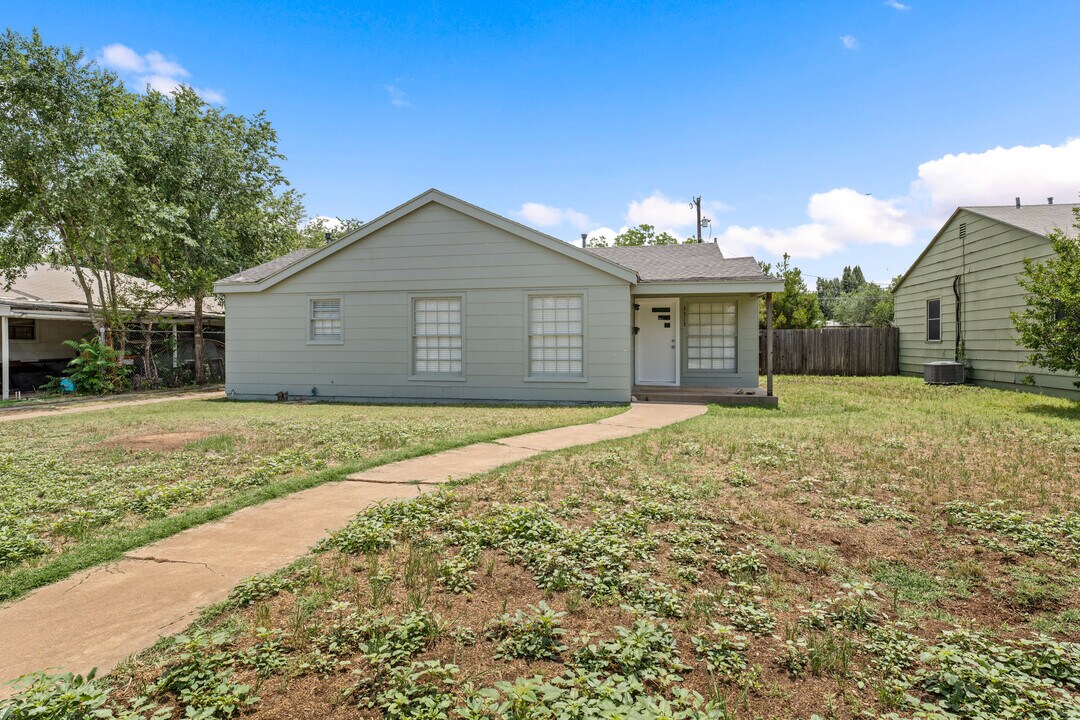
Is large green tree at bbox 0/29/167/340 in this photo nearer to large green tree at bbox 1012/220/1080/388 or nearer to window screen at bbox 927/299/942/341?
large green tree at bbox 1012/220/1080/388

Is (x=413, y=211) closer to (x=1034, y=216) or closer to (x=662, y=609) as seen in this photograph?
(x=662, y=609)

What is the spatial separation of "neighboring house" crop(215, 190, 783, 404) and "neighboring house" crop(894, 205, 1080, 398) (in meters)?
6.12

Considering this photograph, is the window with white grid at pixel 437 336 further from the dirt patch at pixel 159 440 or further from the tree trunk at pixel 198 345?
the tree trunk at pixel 198 345

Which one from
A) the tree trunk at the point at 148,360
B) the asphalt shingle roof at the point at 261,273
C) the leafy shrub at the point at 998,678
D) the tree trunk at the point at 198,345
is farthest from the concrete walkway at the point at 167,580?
the tree trunk at the point at 198,345

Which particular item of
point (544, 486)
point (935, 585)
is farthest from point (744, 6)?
point (935, 585)

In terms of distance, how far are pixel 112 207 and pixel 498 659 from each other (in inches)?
682

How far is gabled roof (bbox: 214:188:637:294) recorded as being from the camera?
37.6 ft

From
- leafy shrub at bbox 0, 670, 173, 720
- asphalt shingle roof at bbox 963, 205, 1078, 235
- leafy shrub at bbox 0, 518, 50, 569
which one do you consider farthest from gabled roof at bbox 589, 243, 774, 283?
leafy shrub at bbox 0, 670, 173, 720

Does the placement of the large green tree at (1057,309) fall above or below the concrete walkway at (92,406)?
above

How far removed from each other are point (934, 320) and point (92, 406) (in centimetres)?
2287

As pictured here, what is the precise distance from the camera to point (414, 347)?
12.9 meters

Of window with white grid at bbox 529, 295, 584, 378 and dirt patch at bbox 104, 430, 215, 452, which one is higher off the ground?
window with white grid at bbox 529, 295, 584, 378

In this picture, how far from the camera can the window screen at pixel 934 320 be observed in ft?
56.3

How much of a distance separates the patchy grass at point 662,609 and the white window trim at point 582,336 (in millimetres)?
6664
